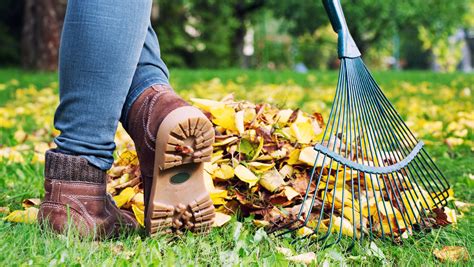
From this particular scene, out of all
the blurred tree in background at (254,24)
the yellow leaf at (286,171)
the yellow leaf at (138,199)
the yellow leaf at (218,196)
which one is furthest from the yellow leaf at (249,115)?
the blurred tree in background at (254,24)

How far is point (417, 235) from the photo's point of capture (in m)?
1.80

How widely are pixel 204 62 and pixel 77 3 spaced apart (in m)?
18.9

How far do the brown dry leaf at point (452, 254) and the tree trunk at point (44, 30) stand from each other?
9.22m

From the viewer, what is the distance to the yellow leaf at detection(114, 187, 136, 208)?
1.91 m

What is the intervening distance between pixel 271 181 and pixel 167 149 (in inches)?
21.0

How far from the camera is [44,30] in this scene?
9.99m

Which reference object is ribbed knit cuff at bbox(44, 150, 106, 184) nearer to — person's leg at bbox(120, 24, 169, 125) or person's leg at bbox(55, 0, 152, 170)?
person's leg at bbox(55, 0, 152, 170)

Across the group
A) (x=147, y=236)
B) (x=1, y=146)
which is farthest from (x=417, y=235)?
(x=1, y=146)

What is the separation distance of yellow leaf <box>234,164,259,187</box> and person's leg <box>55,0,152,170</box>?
1.45 ft

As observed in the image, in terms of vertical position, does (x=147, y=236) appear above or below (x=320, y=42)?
above

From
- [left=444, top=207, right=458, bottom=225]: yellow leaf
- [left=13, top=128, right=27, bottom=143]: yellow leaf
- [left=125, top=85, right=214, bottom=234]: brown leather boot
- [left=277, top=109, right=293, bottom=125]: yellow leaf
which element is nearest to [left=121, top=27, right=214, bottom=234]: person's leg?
[left=125, top=85, right=214, bottom=234]: brown leather boot

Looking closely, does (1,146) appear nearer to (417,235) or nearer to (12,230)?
(12,230)

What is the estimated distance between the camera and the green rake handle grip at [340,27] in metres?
1.77

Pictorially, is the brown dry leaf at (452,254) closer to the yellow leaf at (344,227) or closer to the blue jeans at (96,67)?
the yellow leaf at (344,227)
